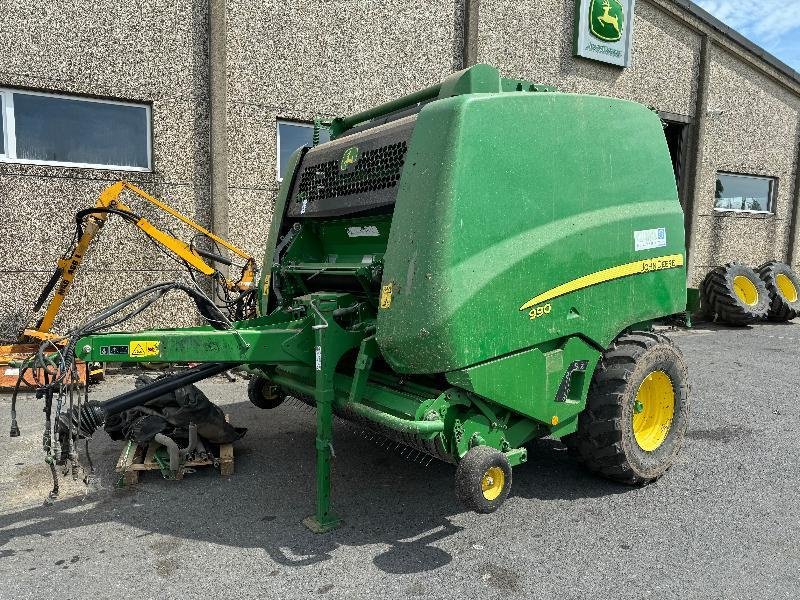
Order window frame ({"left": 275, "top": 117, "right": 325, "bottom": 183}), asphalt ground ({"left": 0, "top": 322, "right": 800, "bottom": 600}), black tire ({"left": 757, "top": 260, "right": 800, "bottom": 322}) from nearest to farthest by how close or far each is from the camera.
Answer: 1. asphalt ground ({"left": 0, "top": 322, "right": 800, "bottom": 600})
2. window frame ({"left": 275, "top": 117, "right": 325, "bottom": 183})
3. black tire ({"left": 757, "top": 260, "right": 800, "bottom": 322})

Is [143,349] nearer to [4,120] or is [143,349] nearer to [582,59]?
[4,120]

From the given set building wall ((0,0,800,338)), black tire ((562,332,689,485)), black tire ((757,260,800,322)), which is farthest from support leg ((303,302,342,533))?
black tire ((757,260,800,322))

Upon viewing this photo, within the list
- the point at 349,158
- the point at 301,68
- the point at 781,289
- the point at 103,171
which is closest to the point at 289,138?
the point at 301,68

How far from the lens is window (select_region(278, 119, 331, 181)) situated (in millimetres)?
7285

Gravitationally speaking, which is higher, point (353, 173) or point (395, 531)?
point (353, 173)

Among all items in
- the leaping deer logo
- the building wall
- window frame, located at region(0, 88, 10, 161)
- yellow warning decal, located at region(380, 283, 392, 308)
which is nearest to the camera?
yellow warning decal, located at region(380, 283, 392, 308)

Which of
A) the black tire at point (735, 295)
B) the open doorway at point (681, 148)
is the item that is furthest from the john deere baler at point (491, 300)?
the open doorway at point (681, 148)

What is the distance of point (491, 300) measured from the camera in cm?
288

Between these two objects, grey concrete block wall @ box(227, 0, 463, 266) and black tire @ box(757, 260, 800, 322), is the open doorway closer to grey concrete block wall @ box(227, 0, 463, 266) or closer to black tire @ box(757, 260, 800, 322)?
black tire @ box(757, 260, 800, 322)

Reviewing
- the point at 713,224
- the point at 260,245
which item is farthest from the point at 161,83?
the point at 713,224

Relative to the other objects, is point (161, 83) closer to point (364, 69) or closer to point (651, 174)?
point (364, 69)

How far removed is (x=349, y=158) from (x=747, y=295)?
9.67 m

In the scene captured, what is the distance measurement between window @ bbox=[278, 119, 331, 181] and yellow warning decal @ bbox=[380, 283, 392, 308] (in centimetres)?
468

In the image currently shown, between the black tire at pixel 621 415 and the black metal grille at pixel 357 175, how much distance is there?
5.44 feet
